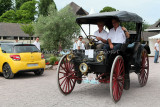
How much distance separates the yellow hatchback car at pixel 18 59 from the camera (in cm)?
985

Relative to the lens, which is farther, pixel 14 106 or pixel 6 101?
pixel 6 101

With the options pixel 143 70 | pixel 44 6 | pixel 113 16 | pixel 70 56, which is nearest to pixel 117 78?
pixel 70 56

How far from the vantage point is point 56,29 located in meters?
27.2

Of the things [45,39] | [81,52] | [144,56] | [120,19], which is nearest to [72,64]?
[81,52]

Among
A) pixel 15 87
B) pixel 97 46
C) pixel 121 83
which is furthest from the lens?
pixel 15 87

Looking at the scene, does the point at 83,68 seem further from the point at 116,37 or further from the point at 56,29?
the point at 56,29

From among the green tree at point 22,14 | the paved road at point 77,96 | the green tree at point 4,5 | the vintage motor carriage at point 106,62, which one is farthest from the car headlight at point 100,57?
the green tree at point 4,5

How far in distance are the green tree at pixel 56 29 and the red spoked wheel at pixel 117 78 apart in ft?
68.9

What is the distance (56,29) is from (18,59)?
1757cm

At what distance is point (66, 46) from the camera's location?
91.8ft

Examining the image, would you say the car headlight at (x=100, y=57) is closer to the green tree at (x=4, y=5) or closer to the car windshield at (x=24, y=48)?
the car windshield at (x=24, y=48)

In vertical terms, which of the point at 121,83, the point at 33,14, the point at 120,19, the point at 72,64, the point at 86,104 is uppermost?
the point at 33,14

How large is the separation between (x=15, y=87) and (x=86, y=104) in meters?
3.29

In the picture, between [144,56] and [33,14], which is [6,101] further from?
[33,14]
